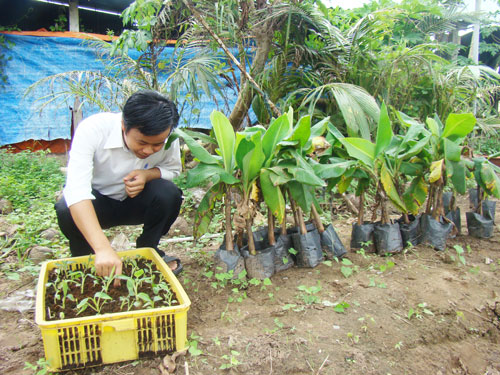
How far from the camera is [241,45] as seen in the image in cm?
377

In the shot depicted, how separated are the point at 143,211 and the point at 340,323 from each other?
1242 mm

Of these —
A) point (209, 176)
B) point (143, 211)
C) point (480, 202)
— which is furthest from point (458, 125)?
point (143, 211)

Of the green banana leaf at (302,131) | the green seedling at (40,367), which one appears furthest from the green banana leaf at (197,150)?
the green seedling at (40,367)

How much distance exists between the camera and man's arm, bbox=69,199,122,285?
62.7 inches

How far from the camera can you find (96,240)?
161 centimetres

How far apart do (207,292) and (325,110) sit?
9.26 ft

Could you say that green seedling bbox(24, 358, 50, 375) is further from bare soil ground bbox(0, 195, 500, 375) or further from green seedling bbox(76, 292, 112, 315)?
green seedling bbox(76, 292, 112, 315)

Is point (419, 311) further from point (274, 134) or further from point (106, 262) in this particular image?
point (106, 262)

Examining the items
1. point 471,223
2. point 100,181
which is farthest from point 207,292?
point 471,223

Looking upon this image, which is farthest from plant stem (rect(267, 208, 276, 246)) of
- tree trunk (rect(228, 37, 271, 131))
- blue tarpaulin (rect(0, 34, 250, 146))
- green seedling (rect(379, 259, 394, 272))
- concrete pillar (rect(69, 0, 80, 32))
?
concrete pillar (rect(69, 0, 80, 32))

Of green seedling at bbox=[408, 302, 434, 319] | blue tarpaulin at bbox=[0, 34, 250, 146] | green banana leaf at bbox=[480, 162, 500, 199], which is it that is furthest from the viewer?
blue tarpaulin at bbox=[0, 34, 250, 146]

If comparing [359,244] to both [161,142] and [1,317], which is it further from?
[1,317]

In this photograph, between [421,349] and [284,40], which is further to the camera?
[284,40]

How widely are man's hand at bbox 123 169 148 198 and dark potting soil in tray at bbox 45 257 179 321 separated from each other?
14.7 inches
